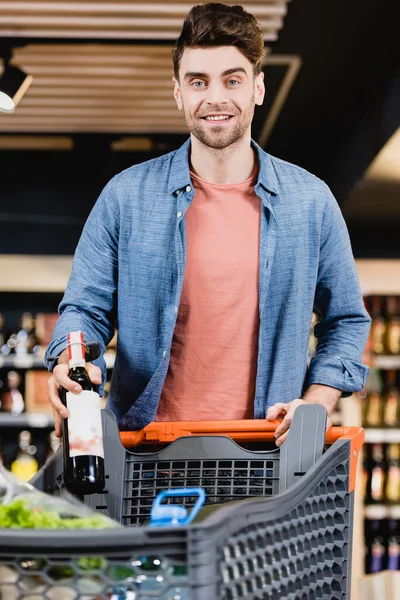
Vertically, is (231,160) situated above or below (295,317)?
above

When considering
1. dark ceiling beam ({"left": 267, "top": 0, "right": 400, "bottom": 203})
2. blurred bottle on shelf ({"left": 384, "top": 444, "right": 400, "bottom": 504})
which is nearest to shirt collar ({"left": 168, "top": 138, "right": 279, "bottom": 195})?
dark ceiling beam ({"left": 267, "top": 0, "right": 400, "bottom": 203})

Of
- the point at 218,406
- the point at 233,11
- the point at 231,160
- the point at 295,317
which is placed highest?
the point at 233,11

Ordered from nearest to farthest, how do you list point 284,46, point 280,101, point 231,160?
point 231,160
point 284,46
point 280,101

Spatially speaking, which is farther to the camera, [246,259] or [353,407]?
[353,407]

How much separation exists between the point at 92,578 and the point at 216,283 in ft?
2.81

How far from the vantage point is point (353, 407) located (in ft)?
20.1

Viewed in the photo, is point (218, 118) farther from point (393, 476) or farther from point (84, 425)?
point (393, 476)

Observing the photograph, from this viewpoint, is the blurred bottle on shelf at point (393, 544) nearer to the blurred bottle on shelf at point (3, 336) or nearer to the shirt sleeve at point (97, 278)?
the blurred bottle on shelf at point (3, 336)

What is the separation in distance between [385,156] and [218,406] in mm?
3760

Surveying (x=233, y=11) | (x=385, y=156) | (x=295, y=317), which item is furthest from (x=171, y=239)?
(x=385, y=156)

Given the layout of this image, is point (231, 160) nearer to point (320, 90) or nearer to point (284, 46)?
point (284, 46)

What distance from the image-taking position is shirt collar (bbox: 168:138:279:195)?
1749 millimetres

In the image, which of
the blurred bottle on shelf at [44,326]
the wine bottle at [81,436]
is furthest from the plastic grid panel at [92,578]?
the blurred bottle on shelf at [44,326]

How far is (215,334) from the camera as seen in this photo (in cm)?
171
